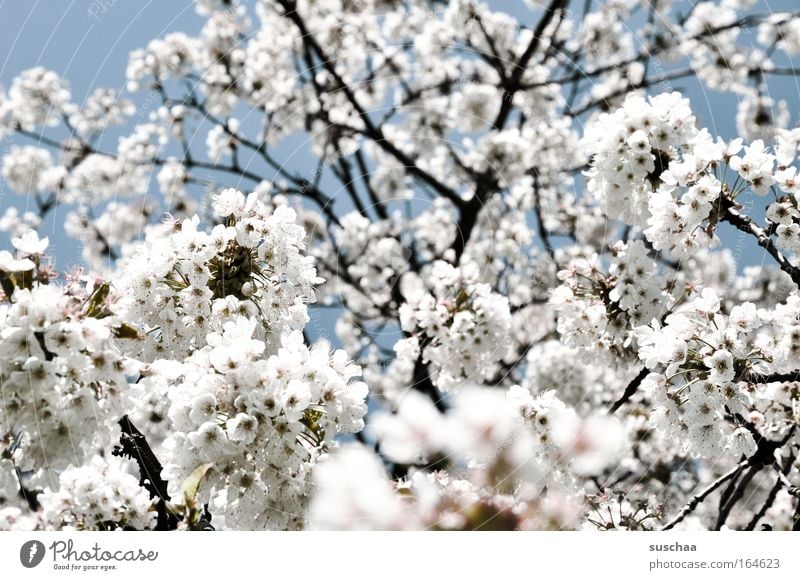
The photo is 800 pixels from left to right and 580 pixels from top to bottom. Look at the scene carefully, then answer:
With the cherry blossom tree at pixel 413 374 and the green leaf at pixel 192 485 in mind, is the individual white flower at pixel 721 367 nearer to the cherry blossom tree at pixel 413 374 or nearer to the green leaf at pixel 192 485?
the cherry blossom tree at pixel 413 374

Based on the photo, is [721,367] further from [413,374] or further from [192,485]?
[413,374]

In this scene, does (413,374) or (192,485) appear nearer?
(192,485)

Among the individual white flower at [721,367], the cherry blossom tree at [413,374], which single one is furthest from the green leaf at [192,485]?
the individual white flower at [721,367]

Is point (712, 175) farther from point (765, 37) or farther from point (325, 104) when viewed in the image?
point (765, 37)

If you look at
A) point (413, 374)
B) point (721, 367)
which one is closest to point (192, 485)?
point (721, 367)
